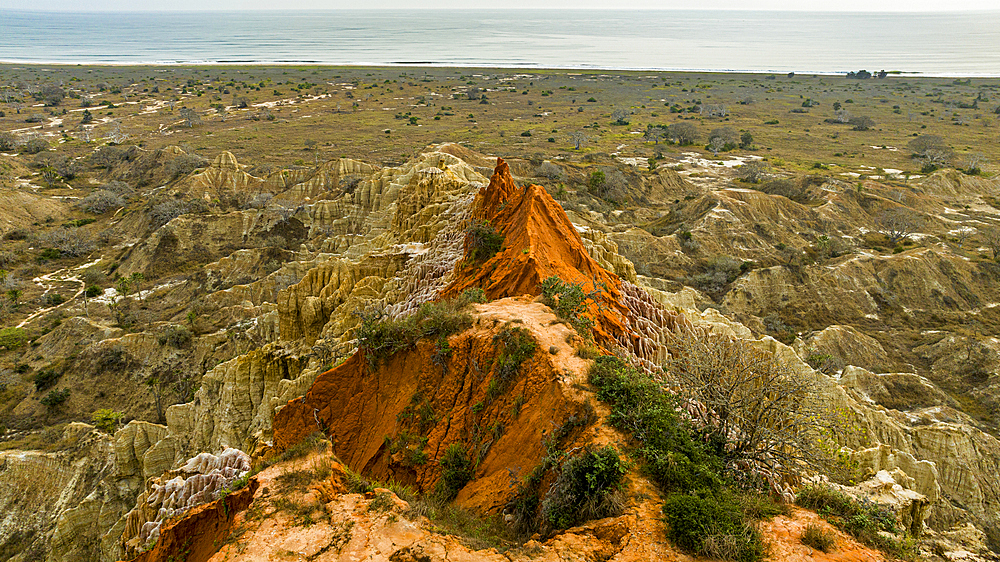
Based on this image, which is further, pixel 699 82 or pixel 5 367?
pixel 699 82

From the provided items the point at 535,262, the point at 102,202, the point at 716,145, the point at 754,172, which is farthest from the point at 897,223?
the point at 102,202

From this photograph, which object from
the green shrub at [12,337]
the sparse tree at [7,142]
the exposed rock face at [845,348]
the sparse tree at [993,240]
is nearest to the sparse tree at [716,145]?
the sparse tree at [993,240]

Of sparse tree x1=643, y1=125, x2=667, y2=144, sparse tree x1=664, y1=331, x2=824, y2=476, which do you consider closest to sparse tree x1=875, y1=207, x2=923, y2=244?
sparse tree x1=643, y1=125, x2=667, y2=144

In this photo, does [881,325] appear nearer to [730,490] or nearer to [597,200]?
[597,200]

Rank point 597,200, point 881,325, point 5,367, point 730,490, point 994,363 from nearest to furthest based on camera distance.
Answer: point 730,490, point 994,363, point 5,367, point 881,325, point 597,200

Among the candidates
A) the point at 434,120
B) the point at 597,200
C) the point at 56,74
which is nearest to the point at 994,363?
the point at 597,200

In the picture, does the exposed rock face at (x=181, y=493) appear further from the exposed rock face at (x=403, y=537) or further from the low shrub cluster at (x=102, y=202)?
the low shrub cluster at (x=102, y=202)
